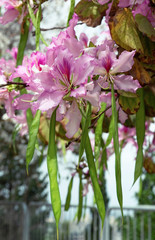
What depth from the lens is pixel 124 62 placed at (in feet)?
1.85

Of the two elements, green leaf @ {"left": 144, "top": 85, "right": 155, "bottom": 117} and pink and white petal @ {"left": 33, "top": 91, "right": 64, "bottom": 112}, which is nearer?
pink and white petal @ {"left": 33, "top": 91, "right": 64, "bottom": 112}

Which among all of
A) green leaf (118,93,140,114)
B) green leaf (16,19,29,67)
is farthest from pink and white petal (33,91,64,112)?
green leaf (16,19,29,67)

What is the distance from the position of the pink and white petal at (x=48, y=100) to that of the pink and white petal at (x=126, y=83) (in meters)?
0.09

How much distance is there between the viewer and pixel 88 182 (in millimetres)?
1205

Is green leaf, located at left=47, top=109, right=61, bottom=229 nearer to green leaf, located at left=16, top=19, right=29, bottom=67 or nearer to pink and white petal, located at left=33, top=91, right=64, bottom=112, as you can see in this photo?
pink and white petal, located at left=33, top=91, right=64, bottom=112

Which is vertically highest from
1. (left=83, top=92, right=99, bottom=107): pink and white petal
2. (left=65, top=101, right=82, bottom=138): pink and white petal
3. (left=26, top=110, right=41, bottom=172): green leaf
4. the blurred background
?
(left=83, top=92, right=99, bottom=107): pink and white petal

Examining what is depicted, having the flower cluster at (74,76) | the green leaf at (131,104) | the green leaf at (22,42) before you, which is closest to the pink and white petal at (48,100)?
the flower cluster at (74,76)

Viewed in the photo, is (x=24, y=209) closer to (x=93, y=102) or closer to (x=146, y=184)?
(x=146, y=184)

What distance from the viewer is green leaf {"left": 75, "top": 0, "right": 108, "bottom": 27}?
0.69 meters

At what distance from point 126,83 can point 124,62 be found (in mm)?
37

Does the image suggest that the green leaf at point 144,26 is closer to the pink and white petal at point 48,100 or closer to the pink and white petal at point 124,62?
the pink and white petal at point 124,62

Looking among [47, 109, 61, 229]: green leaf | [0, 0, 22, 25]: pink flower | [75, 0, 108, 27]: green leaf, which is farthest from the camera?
[0, 0, 22, 25]: pink flower

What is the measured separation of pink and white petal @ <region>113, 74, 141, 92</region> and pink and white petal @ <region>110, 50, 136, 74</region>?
0.05 feet

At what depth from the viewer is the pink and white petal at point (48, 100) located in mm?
538
